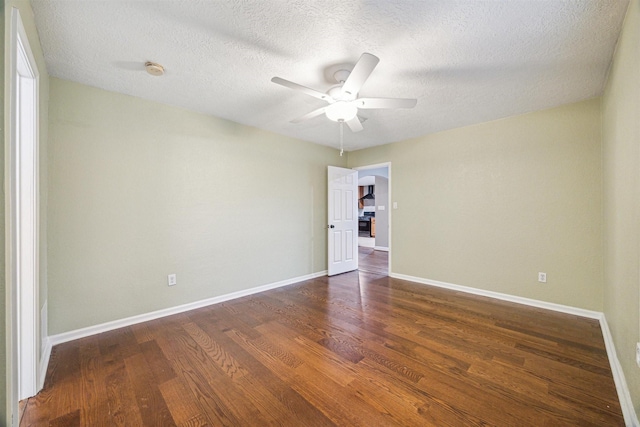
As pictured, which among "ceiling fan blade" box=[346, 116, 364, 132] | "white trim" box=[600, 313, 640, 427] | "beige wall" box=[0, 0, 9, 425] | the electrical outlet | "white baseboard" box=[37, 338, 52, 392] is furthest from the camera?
the electrical outlet

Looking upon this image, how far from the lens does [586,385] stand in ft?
5.58

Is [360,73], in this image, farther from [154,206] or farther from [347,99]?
[154,206]

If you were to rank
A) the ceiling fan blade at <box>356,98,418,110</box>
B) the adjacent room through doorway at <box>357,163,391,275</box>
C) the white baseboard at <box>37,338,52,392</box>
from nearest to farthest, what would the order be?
the white baseboard at <box>37,338,52,392</box> < the ceiling fan blade at <box>356,98,418,110</box> < the adjacent room through doorway at <box>357,163,391,275</box>

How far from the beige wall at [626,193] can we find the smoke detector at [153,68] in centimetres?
302

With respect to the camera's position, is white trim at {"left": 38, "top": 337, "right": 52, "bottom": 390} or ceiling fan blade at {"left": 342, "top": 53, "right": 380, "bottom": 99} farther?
white trim at {"left": 38, "top": 337, "right": 52, "bottom": 390}

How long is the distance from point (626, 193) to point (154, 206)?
12.9ft

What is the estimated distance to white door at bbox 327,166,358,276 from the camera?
4.60 metres

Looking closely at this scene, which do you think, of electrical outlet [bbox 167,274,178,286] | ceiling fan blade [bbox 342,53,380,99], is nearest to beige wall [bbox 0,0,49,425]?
electrical outlet [bbox 167,274,178,286]

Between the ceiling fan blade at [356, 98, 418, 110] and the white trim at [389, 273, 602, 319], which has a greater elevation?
the ceiling fan blade at [356, 98, 418, 110]

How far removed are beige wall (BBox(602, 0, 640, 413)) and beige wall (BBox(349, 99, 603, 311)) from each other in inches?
23.5

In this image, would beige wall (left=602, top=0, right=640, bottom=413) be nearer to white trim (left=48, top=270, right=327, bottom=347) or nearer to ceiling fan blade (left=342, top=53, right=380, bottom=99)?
ceiling fan blade (left=342, top=53, right=380, bottom=99)

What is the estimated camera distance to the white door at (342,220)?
4.60 meters

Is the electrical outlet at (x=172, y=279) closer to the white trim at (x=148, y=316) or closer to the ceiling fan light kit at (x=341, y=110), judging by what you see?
the white trim at (x=148, y=316)

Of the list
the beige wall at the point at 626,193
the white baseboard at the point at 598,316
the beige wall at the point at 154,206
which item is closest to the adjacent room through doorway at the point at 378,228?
the white baseboard at the point at 598,316
